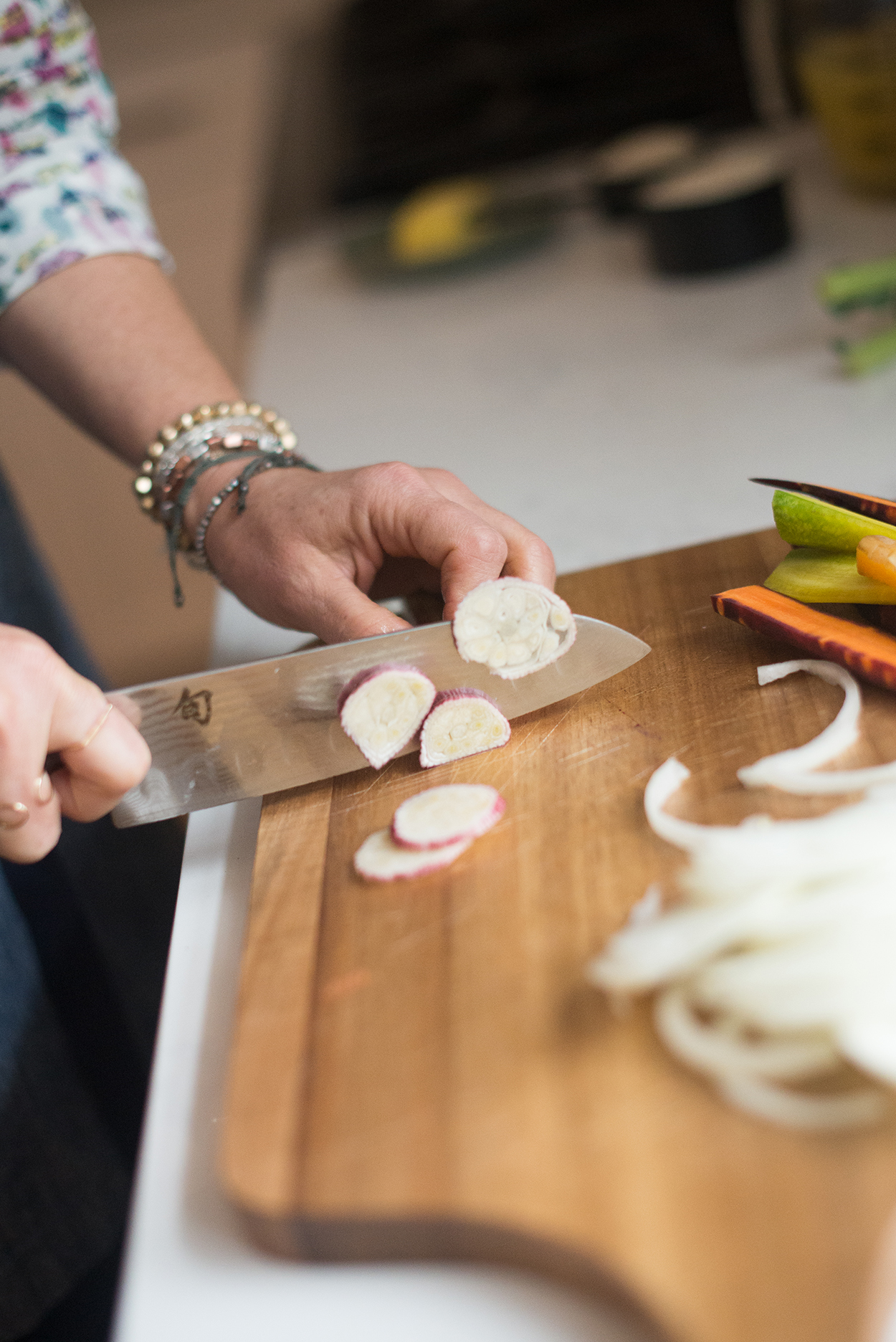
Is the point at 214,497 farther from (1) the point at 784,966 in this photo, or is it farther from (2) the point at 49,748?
(1) the point at 784,966

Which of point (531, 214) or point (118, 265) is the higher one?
point (118, 265)

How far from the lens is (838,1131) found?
2.05ft

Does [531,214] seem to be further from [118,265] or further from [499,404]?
[118,265]

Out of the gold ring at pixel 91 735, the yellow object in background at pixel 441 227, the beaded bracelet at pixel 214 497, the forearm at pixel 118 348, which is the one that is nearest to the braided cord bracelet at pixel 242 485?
the beaded bracelet at pixel 214 497

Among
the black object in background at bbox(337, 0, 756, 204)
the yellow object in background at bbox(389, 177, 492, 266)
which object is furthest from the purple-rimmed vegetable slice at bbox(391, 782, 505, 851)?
the black object in background at bbox(337, 0, 756, 204)

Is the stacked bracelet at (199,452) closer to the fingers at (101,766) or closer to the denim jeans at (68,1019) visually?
the denim jeans at (68,1019)

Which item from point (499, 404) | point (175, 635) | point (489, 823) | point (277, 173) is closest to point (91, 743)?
point (489, 823)

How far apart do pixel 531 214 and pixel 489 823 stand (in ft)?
7.04

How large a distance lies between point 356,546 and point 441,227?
5.49ft

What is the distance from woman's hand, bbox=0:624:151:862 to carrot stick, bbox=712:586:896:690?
0.54 metres

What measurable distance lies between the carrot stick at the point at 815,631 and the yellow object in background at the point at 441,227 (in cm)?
177

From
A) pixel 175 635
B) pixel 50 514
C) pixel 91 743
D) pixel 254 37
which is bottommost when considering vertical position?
pixel 175 635

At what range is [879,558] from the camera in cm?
99

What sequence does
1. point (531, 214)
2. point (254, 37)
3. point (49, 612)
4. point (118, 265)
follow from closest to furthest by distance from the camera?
point (118, 265) → point (49, 612) → point (531, 214) → point (254, 37)
